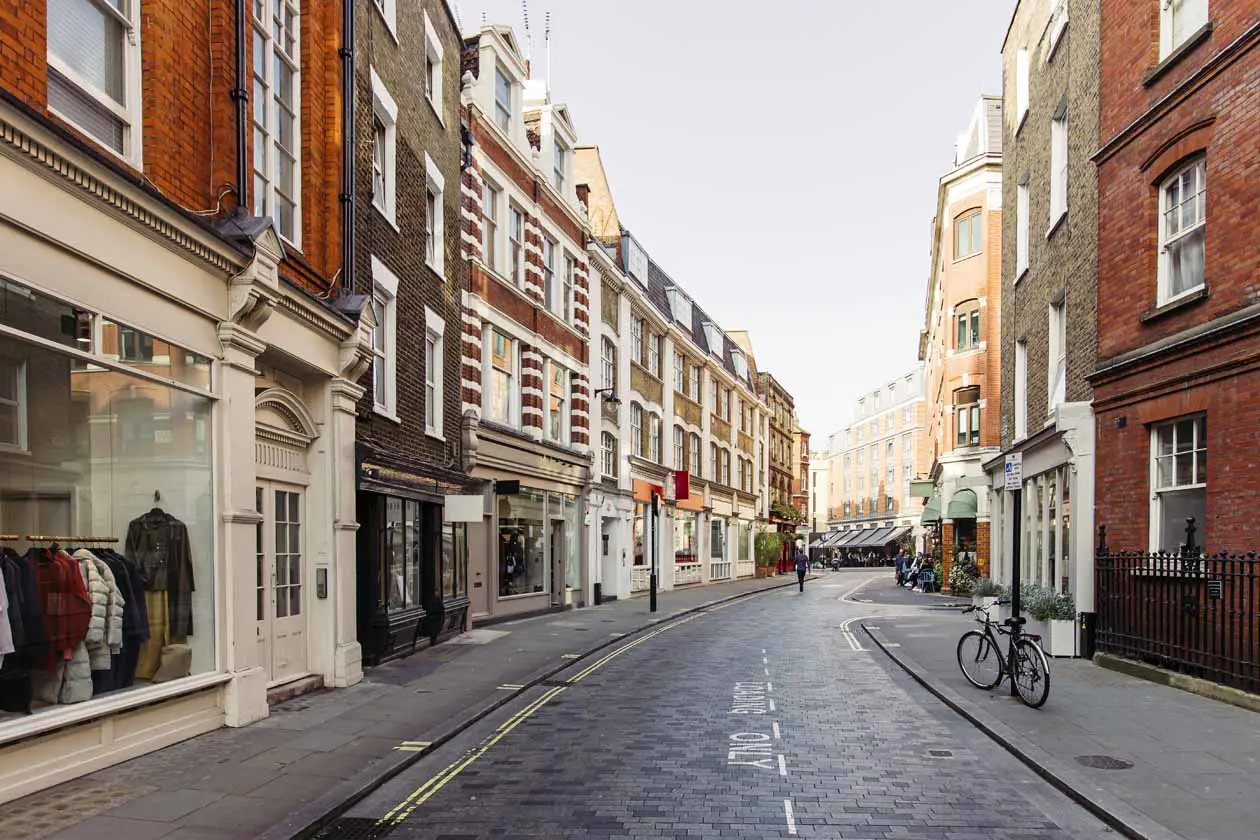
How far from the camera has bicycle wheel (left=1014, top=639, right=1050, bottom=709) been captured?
35.7 feet

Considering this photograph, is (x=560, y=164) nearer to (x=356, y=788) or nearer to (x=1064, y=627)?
(x=1064, y=627)

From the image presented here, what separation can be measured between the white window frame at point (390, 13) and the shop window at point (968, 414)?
24087 mm

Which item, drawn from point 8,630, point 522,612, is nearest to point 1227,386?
point 8,630

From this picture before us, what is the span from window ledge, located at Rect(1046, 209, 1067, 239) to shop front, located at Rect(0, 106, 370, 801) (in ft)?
44.3

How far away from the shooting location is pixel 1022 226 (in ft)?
72.6

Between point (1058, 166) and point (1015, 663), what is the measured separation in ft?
36.8

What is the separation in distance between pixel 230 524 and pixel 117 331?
2258 millimetres

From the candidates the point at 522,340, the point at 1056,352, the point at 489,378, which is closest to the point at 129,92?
the point at 489,378

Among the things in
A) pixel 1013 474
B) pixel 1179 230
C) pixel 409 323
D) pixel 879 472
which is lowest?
pixel 879 472

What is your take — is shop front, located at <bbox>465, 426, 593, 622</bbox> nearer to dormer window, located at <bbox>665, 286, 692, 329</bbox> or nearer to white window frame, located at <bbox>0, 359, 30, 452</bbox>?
white window frame, located at <bbox>0, 359, 30, 452</bbox>

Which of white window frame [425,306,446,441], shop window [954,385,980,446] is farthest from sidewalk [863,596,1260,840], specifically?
shop window [954,385,980,446]

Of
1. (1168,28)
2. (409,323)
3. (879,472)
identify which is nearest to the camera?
(1168,28)

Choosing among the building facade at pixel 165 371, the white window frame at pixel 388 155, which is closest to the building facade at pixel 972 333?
the white window frame at pixel 388 155

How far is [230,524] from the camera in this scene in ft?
31.7
